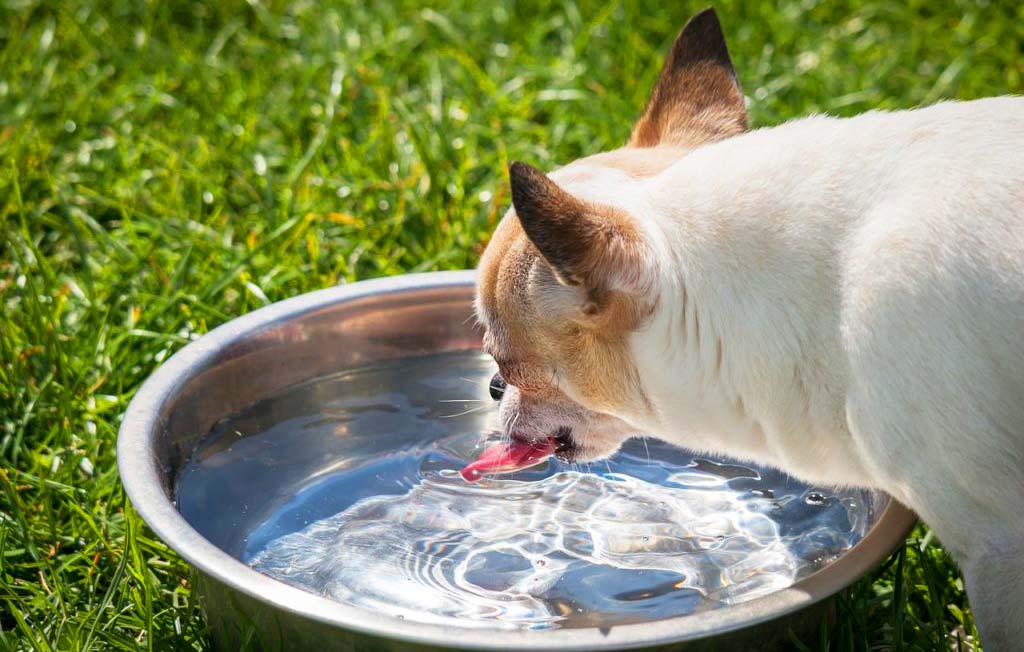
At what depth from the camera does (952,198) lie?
262 cm

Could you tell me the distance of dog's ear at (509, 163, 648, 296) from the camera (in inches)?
101

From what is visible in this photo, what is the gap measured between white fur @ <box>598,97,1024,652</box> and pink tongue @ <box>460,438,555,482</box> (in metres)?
0.37

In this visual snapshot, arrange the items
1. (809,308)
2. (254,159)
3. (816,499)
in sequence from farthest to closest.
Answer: (254,159) → (816,499) → (809,308)

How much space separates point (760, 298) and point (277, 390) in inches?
72.2

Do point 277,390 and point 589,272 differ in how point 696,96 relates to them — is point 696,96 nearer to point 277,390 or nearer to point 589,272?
point 589,272

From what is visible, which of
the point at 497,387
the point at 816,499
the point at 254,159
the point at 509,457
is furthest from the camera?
the point at 254,159

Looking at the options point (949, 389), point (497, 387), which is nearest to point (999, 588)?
point (949, 389)

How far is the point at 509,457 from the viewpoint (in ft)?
11.4

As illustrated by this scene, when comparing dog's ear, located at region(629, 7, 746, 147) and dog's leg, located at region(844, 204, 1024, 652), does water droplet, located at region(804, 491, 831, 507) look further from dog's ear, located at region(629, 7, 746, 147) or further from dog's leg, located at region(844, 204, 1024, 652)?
dog's ear, located at region(629, 7, 746, 147)

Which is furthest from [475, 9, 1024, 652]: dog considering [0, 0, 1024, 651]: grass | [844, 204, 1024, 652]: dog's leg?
[0, 0, 1024, 651]: grass

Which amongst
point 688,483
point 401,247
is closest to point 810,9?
point 401,247

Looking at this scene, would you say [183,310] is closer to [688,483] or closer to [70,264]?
[70,264]

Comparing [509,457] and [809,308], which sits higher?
[809,308]

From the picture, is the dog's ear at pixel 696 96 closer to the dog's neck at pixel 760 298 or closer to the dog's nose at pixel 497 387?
the dog's neck at pixel 760 298
